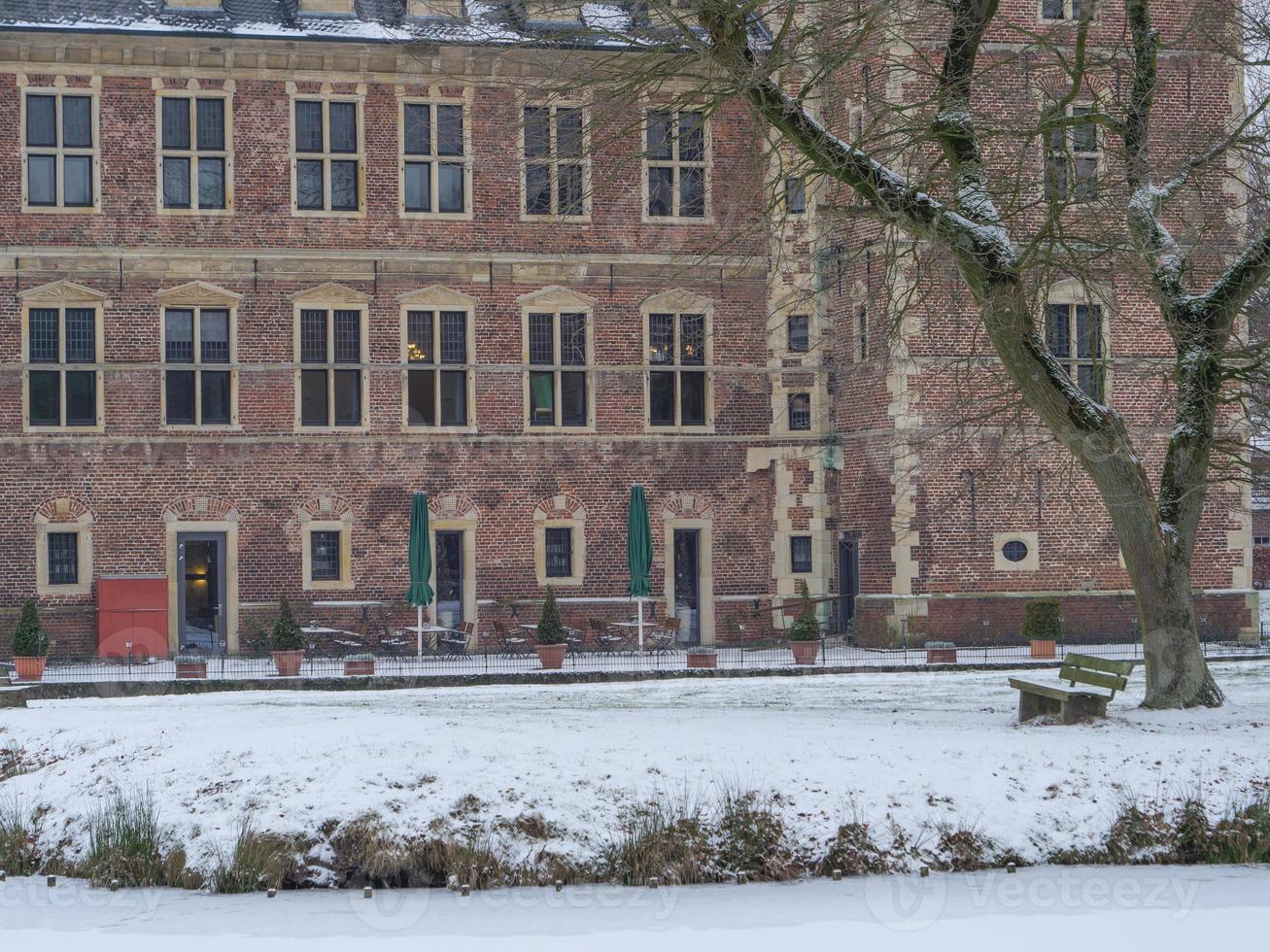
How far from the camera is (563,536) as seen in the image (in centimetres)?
2861

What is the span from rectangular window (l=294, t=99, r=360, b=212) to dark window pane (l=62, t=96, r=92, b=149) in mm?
3277

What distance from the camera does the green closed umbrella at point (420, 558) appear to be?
26.1 m

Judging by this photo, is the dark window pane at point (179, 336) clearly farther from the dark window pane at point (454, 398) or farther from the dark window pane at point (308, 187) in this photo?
the dark window pane at point (454, 398)

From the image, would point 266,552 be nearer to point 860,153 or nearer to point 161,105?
point 161,105

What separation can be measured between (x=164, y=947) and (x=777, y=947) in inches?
134

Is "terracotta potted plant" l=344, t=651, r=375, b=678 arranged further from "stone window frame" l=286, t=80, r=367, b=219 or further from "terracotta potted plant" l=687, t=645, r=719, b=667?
"stone window frame" l=286, t=80, r=367, b=219

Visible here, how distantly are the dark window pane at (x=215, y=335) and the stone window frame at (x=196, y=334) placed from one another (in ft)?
0.33

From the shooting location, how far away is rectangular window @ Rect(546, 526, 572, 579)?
28558 mm

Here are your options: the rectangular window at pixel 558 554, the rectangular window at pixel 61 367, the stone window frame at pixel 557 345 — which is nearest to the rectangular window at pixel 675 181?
the stone window frame at pixel 557 345

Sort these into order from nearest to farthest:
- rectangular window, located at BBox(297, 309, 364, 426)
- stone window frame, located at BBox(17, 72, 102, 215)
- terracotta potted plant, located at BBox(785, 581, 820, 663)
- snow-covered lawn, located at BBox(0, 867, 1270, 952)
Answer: snow-covered lawn, located at BBox(0, 867, 1270, 952) → terracotta potted plant, located at BBox(785, 581, 820, 663) → stone window frame, located at BBox(17, 72, 102, 215) → rectangular window, located at BBox(297, 309, 364, 426)

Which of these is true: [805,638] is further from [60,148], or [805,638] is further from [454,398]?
[60,148]

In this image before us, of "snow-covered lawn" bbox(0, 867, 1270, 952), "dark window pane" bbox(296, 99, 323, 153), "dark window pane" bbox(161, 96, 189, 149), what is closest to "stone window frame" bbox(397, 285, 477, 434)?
"dark window pane" bbox(296, 99, 323, 153)

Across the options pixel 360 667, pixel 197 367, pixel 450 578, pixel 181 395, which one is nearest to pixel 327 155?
pixel 197 367

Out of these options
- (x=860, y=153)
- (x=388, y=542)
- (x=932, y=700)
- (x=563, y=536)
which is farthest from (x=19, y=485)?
(x=860, y=153)
